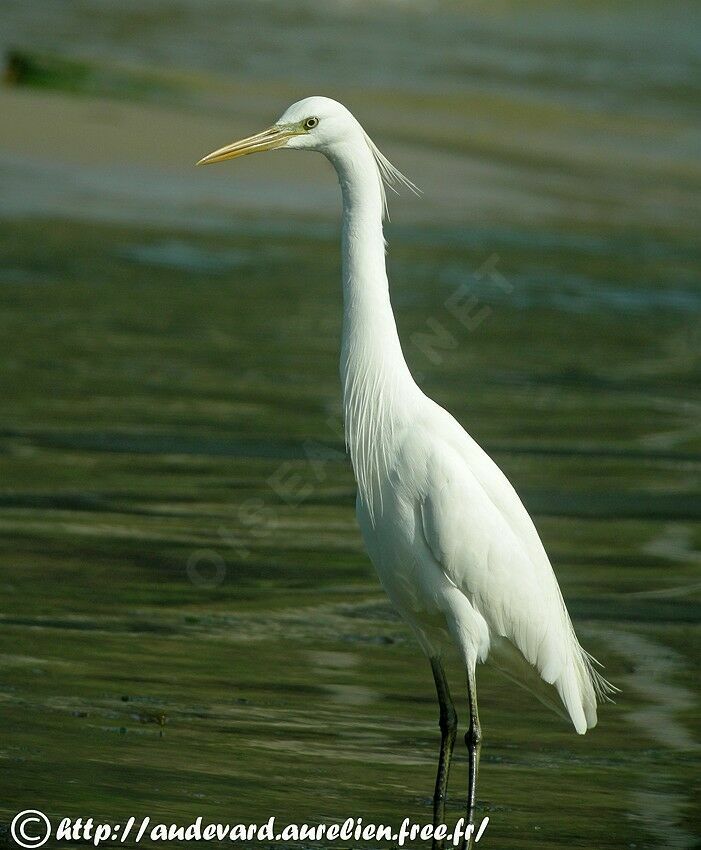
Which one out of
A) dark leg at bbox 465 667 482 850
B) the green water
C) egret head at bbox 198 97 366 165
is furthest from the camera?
egret head at bbox 198 97 366 165

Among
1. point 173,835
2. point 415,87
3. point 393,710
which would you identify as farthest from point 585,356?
point 415,87

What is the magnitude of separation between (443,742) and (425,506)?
70cm

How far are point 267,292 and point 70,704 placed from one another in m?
8.71

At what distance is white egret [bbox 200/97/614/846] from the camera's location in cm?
501

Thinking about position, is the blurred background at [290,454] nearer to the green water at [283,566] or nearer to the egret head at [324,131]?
the green water at [283,566]

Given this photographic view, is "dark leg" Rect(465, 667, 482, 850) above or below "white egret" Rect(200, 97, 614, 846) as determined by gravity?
below

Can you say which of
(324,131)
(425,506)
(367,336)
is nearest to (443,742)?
(425,506)

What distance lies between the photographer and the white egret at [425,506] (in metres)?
5.01

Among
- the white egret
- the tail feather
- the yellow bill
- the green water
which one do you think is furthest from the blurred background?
the yellow bill

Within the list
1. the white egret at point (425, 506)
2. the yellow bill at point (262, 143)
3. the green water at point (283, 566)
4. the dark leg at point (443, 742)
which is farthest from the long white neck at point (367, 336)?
the green water at point (283, 566)

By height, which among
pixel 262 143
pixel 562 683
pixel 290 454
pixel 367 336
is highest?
pixel 262 143

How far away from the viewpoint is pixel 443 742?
5.00m

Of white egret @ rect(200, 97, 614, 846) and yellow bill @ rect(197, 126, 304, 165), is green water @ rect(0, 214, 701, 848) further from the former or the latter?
yellow bill @ rect(197, 126, 304, 165)

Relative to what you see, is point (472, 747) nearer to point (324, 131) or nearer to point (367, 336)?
point (367, 336)
